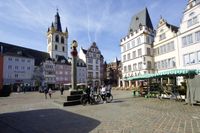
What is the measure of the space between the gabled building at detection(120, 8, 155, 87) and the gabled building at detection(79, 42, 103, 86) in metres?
28.8

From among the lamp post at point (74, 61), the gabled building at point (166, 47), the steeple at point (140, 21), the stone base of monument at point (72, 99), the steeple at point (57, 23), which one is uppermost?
the steeple at point (57, 23)

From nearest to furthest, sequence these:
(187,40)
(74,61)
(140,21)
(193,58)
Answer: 1. (74,61)
2. (193,58)
3. (187,40)
4. (140,21)

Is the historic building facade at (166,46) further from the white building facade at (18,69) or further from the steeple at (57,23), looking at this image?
the steeple at (57,23)

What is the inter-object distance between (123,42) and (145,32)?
9852 millimetres

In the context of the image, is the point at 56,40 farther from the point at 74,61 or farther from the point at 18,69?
the point at 74,61

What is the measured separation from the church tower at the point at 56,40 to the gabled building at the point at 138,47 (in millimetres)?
38098

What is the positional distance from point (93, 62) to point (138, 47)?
38801 millimetres

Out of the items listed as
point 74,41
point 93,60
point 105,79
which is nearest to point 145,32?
point 74,41

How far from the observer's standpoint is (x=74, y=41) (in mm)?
19109

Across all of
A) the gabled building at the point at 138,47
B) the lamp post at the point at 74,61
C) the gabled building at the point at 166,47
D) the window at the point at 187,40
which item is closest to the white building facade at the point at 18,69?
the gabled building at the point at 138,47

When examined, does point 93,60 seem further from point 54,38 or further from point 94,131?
point 94,131

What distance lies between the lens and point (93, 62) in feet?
276

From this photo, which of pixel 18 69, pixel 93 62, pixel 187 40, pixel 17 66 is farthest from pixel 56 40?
pixel 187 40

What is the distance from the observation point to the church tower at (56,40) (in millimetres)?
82531
